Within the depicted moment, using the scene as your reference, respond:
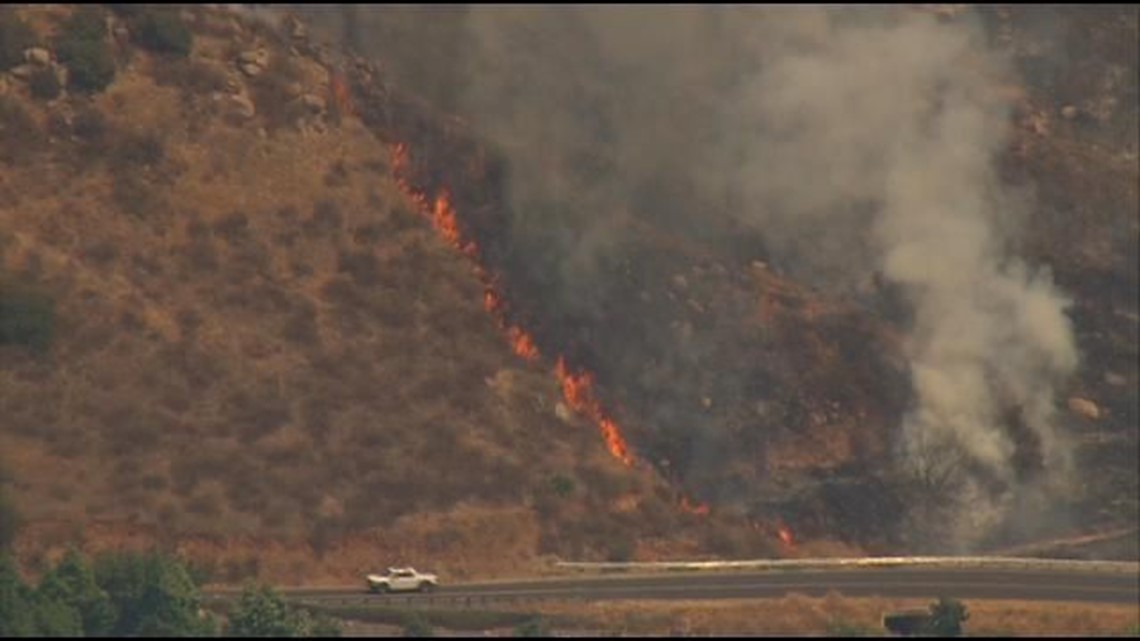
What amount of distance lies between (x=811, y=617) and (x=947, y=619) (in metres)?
5.66

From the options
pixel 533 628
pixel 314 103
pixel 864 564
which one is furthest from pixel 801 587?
pixel 314 103

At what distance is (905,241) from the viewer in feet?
367

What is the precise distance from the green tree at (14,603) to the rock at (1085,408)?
57616 millimetres

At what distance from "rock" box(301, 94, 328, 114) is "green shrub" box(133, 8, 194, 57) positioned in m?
7.36

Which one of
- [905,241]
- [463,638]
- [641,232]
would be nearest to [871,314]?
[905,241]

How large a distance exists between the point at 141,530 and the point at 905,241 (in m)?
45.4

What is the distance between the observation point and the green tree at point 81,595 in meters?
76.6

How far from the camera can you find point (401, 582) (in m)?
88.0

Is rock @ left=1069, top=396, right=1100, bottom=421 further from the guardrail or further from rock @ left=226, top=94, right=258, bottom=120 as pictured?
rock @ left=226, top=94, right=258, bottom=120

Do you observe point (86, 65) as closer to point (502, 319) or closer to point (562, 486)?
point (502, 319)

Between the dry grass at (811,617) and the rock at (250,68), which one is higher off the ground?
the rock at (250,68)

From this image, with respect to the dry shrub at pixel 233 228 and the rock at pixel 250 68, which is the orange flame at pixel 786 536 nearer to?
the dry shrub at pixel 233 228

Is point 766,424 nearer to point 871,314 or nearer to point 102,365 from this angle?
point 871,314

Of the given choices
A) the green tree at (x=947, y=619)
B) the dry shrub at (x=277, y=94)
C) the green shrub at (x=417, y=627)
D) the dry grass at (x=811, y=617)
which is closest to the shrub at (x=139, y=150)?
the dry shrub at (x=277, y=94)
